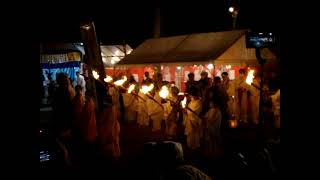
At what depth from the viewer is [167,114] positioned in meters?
14.2

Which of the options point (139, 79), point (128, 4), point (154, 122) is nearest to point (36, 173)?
point (154, 122)

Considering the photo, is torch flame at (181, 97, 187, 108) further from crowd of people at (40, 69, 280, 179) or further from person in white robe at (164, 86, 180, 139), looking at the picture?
person in white robe at (164, 86, 180, 139)

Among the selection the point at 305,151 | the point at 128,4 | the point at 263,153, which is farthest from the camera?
the point at 128,4

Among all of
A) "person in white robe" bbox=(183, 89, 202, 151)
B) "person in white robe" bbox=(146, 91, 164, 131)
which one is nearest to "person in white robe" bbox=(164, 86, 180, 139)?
"person in white robe" bbox=(183, 89, 202, 151)

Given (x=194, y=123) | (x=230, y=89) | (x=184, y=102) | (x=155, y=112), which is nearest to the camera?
(x=194, y=123)

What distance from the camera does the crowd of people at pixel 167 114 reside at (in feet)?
33.7

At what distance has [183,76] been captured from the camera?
1833cm

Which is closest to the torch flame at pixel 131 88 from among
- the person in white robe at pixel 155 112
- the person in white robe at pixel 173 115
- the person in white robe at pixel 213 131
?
the person in white robe at pixel 155 112

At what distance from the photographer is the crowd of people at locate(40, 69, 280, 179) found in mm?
10258

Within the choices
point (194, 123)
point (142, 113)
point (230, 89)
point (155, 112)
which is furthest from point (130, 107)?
point (194, 123)

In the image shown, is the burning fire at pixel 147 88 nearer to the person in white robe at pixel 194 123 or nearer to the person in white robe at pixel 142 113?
the person in white robe at pixel 142 113

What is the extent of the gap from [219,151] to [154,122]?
4.96 meters

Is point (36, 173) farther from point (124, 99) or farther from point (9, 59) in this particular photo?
point (124, 99)

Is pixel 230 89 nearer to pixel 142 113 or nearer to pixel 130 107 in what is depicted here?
pixel 142 113
